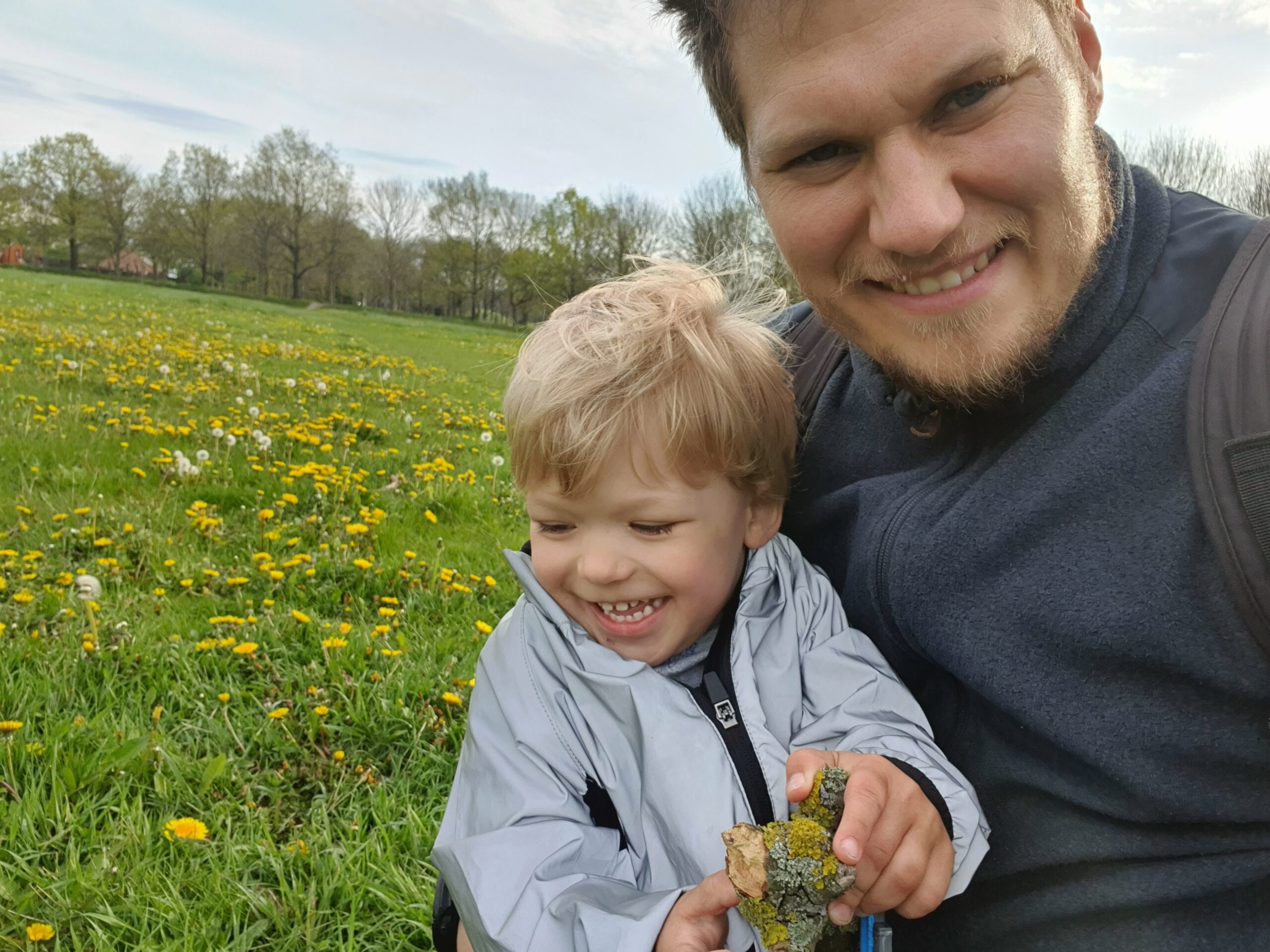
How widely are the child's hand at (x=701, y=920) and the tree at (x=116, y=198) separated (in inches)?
2918

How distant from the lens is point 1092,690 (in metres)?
1.41

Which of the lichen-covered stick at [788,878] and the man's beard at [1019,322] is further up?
the man's beard at [1019,322]

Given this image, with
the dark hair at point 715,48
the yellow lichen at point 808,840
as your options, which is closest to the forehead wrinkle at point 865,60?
the dark hair at point 715,48

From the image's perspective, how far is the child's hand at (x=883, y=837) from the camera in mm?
1224

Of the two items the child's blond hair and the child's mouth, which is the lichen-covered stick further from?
the child's blond hair

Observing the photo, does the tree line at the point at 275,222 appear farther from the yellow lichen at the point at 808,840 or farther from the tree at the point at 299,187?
the yellow lichen at the point at 808,840

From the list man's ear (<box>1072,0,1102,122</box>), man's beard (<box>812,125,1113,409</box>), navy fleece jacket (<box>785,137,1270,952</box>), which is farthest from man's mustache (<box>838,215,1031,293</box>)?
man's ear (<box>1072,0,1102,122</box>)

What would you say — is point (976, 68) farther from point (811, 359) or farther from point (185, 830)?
point (185, 830)

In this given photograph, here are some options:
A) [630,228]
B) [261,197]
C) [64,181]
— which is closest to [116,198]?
[64,181]

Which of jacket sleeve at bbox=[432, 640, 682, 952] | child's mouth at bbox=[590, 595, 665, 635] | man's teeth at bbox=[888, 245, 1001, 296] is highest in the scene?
man's teeth at bbox=[888, 245, 1001, 296]

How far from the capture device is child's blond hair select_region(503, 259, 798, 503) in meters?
1.78

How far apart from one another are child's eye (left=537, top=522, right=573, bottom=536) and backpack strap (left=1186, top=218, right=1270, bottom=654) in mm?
1117

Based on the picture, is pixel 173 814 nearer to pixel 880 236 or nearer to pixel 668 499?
pixel 668 499

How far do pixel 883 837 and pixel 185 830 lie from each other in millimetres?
1825
